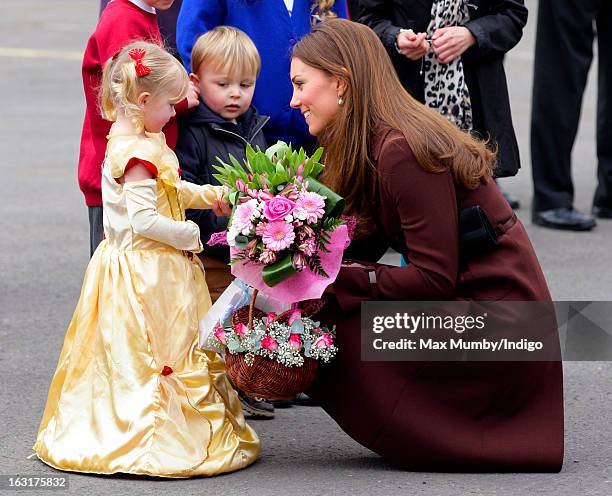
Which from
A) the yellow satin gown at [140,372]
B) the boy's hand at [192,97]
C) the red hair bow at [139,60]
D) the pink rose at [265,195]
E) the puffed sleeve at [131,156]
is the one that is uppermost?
the red hair bow at [139,60]

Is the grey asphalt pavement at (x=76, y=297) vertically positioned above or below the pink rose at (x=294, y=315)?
below

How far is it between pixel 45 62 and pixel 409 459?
38.3ft

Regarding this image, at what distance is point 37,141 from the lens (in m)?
10.8

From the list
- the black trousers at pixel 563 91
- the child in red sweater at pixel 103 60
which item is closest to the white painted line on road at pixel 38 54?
the black trousers at pixel 563 91

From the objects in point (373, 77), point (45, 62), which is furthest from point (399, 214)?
point (45, 62)

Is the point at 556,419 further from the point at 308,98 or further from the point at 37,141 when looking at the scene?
the point at 37,141

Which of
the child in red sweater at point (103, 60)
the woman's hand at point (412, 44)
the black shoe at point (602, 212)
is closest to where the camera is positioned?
the child in red sweater at point (103, 60)

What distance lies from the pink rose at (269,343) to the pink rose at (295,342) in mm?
46

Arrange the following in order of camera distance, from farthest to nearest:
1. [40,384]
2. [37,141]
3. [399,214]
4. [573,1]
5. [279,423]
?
[37,141] < [573,1] < [40,384] < [279,423] < [399,214]

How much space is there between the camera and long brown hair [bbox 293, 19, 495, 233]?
419cm

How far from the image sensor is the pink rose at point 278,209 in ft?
12.9

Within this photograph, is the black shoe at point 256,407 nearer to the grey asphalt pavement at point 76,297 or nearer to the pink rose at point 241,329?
the grey asphalt pavement at point 76,297

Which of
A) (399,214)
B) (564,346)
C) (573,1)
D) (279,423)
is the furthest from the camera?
(573,1)

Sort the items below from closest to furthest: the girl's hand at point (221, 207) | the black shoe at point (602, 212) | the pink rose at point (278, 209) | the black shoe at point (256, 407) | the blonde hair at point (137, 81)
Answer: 1. the pink rose at point (278, 209)
2. the blonde hair at point (137, 81)
3. the girl's hand at point (221, 207)
4. the black shoe at point (256, 407)
5. the black shoe at point (602, 212)
